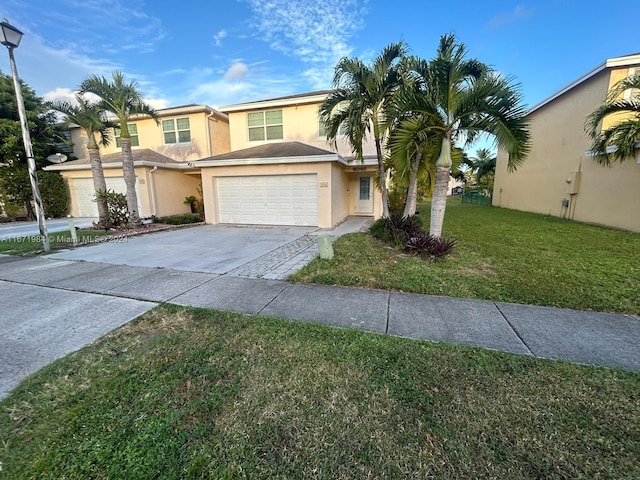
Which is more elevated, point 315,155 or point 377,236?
point 315,155

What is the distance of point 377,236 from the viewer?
860cm

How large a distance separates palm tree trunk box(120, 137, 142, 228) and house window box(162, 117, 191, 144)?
212 inches

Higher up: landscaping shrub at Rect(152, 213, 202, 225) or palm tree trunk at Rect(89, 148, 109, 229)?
palm tree trunk at Rect(89, 148, 109, 229)

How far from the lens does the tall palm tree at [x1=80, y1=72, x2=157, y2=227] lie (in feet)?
33.4

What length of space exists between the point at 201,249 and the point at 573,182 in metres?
17.9

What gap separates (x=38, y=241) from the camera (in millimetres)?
8906

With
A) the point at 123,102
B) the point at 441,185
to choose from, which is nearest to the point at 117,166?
the point at 123,102

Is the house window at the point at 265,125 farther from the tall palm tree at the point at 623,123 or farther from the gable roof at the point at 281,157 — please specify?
the tall palm tree at the point at 623,123

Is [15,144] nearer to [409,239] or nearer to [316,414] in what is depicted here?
[409,239]

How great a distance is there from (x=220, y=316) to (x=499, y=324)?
380 centimetres

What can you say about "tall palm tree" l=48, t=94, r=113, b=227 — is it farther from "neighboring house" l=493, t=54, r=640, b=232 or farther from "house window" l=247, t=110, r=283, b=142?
"neighboring house" l=493, t=54, r=640, b=232

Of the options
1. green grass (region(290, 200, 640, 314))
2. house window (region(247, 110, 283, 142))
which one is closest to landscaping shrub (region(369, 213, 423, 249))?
green grass (region(290, 200, 640, 314))

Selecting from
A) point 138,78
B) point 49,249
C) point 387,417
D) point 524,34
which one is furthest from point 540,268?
point 138,78

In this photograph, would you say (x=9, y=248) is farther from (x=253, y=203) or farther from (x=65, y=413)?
(x=65, y=413)
